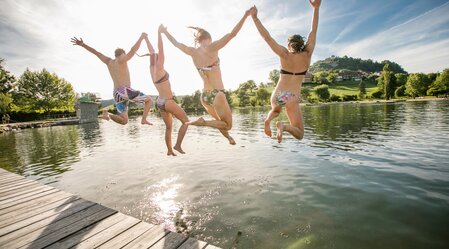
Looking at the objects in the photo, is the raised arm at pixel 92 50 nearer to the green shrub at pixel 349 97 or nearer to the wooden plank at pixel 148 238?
the wooden plank at pixel 148 238

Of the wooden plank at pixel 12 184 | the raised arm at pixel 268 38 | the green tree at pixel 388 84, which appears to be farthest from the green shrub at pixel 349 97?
the wooden plank at pixel 12 184

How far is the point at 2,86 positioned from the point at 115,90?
3635 inches

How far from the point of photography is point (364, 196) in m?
11.4

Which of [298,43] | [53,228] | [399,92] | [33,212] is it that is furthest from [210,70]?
[399,92]

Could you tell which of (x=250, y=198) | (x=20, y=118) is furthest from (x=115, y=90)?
(x=20, y=118)

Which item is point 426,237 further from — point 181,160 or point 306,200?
point 181,160

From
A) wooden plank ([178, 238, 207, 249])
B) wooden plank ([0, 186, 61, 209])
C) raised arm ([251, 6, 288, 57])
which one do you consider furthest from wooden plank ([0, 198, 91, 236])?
raised arm ([251, 6, 288, 57])

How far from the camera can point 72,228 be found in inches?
249

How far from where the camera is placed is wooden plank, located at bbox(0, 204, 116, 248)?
5789mm

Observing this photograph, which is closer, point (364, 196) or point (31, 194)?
point (31, 194)

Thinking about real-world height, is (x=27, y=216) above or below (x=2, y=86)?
below

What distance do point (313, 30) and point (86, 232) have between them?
7014 millimetres

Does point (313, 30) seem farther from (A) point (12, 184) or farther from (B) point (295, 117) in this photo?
(A) point (12, 184)

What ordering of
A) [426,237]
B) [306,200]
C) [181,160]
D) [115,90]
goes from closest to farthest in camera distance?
1. [115,90]
2. [426,237]
3. [306,200]
4. [181,160]
